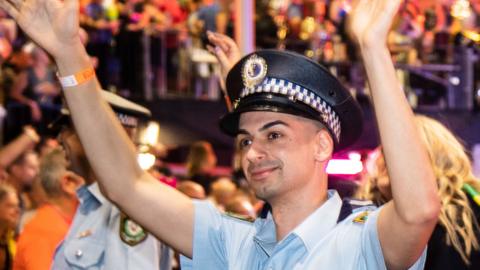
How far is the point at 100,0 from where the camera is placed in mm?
12891

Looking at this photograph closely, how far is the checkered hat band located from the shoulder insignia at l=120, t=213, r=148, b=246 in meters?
1.35

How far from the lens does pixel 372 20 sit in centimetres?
284

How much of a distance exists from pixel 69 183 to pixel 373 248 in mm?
3142

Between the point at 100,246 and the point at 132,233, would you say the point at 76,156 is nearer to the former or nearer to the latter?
the point at 100,246

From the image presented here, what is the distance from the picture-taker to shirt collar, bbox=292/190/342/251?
3197 mm

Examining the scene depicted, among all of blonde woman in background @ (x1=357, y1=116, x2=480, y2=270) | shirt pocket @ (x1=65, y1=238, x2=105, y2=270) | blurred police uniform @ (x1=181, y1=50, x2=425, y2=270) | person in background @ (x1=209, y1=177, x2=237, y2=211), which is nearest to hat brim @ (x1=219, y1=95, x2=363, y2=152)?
blurred police uniform @ (x1=181, y1=50, x2=425, y2=270)

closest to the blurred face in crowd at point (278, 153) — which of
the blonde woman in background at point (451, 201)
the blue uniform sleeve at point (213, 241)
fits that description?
the blue uniform sleeve at point (213, 241)

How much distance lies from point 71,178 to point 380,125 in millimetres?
3351

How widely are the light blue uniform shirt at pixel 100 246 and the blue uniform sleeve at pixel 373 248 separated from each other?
160 cm

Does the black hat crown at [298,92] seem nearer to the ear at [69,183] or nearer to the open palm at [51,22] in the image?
the open palm at [51,22]

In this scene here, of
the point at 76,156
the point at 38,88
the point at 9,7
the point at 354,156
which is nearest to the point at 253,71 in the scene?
the point at 9,7

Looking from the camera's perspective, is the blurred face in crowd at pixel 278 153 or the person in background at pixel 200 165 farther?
the person in background at pixel 200 165

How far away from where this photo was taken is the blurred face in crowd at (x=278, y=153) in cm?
322

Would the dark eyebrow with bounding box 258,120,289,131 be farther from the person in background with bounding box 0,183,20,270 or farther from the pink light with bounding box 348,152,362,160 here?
the pink light with bounding box 348,152,362,160
